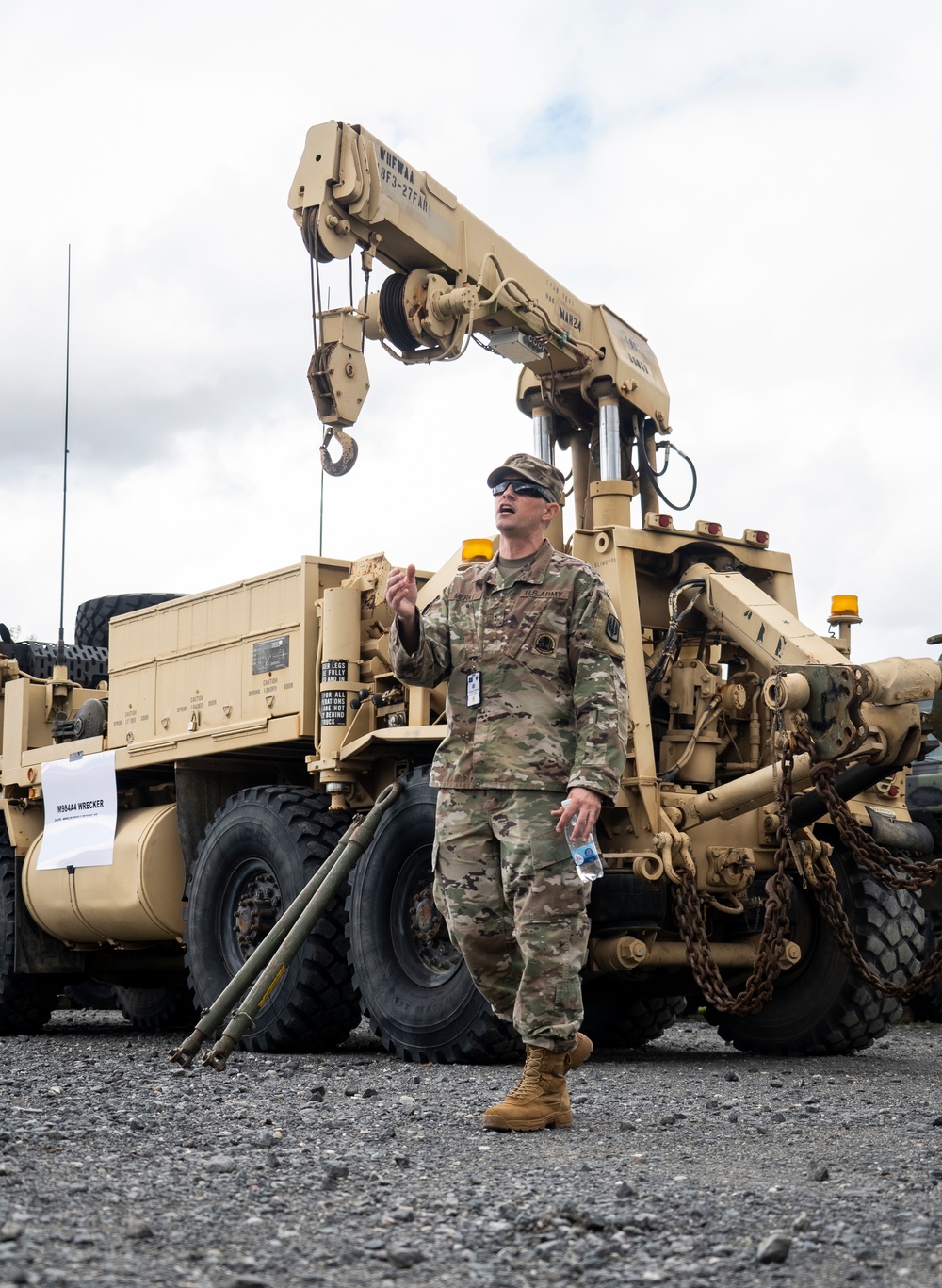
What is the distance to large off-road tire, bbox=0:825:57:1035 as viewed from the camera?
1024cm

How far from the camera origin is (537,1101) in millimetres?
4711

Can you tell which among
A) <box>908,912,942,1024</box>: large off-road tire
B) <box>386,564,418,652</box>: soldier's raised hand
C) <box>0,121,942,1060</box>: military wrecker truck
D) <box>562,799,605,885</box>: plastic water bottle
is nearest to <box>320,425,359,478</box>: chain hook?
<box>0,121,942,1060</box>: military wrecker truck

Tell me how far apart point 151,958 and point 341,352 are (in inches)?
170

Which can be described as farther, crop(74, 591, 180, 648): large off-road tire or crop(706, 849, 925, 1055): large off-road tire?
crop(74, 591, 180, 648): large off-road tire

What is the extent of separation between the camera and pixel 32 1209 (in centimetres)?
344

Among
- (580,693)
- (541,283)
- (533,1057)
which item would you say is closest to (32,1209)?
(533,1057)

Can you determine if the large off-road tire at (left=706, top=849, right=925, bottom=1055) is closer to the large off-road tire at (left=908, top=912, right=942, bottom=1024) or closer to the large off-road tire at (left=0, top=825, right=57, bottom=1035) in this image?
the large off-road tire at (left=908, top=912, right=942, bottom=1024)

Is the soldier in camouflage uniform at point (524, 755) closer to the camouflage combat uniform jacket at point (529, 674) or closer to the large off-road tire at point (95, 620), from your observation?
the camouflage combat uniform jacket at point (529, 674)

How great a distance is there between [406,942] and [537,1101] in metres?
2.55

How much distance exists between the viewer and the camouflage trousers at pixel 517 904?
4809 mm

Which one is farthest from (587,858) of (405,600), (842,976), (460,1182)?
(842,976)

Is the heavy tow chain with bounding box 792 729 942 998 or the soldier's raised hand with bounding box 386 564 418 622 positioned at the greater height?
the soldier's raised hand with bounding box 386 564 418 622

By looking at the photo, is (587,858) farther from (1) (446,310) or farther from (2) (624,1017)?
(1) (446,310)

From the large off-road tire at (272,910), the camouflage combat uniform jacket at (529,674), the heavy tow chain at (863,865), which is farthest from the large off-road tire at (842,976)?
the camouflage combat uniform jacket at (529,674)
